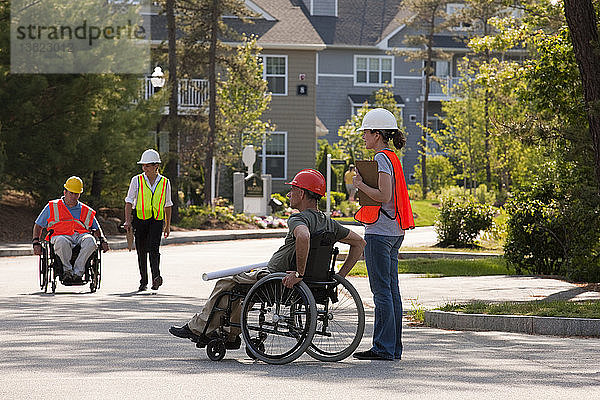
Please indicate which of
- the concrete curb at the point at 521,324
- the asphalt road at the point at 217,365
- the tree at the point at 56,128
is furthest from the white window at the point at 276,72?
the concrete curb at the point at 521,324

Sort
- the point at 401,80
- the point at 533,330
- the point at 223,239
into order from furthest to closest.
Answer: the point at 401,80 < the point at 223,239 < the point at 533,330

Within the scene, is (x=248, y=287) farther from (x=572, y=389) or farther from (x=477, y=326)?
(x=477, y=326)

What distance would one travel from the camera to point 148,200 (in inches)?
616

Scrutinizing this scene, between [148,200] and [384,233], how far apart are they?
723 centimetres

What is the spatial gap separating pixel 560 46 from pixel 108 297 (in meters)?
8.89

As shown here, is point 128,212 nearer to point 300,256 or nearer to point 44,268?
point 44,268

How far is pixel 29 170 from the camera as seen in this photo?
30609mm

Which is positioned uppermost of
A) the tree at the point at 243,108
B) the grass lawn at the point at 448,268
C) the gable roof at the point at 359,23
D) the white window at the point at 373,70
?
the gable roof at the point at 359,23

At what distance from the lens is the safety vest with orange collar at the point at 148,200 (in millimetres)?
15617

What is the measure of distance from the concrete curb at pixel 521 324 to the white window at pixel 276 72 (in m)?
39.7

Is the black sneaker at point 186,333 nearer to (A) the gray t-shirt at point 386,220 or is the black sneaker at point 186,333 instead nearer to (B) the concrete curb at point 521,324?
(A) the gray t-shirt at point 386,220

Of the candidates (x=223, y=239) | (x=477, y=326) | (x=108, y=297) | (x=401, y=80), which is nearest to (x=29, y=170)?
(x=223, y=239)

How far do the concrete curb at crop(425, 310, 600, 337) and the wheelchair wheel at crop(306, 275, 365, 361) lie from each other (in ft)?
9.53

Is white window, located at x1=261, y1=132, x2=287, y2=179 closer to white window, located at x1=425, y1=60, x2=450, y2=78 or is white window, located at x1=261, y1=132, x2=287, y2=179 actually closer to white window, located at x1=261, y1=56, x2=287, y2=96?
white window, located at x1=261, y1=56, x2=287, y2=96
